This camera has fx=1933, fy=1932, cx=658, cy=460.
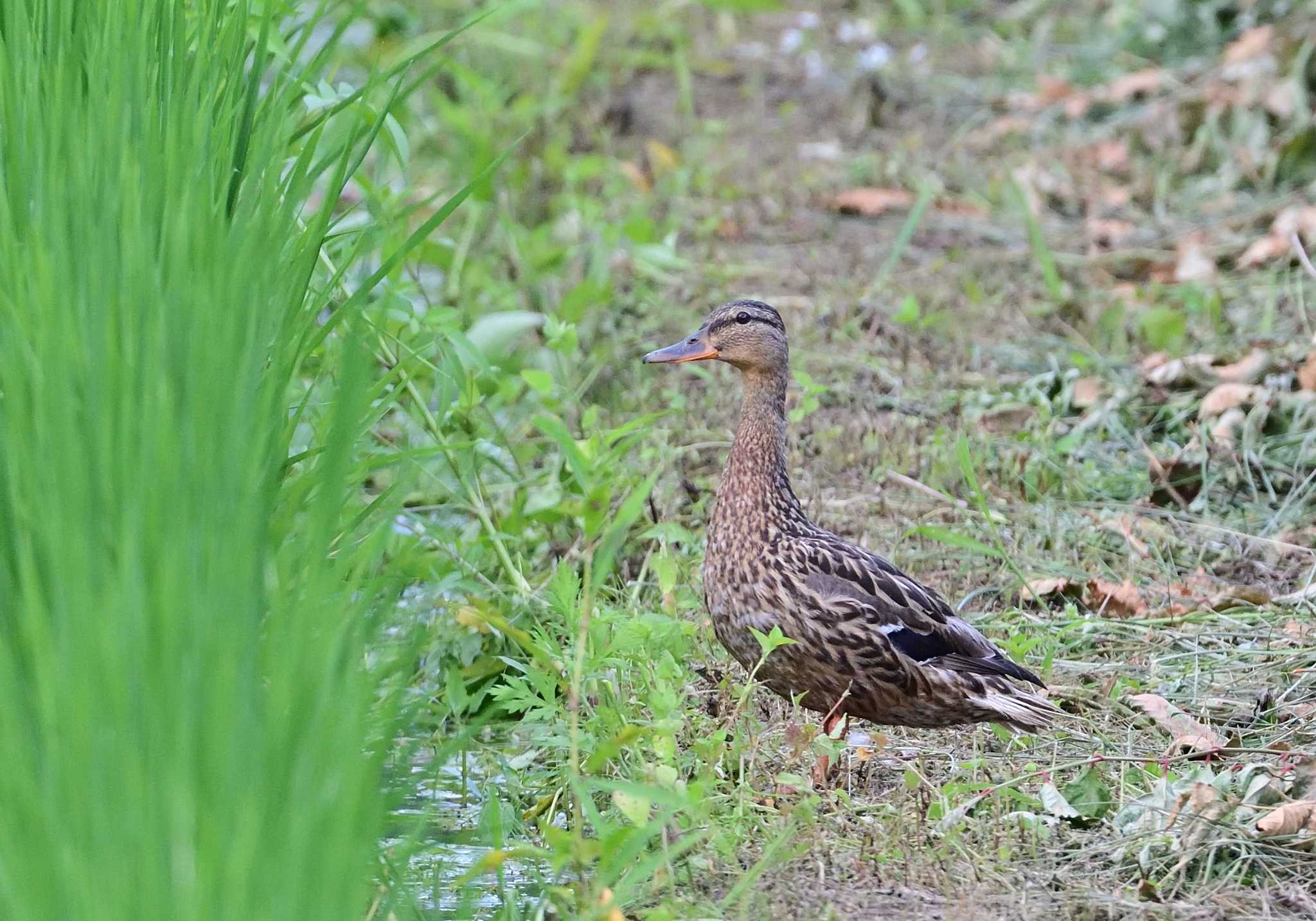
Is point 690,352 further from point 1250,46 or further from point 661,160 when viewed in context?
point 1250,46

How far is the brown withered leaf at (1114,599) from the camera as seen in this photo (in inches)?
169

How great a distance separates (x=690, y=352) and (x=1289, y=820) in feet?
5.54

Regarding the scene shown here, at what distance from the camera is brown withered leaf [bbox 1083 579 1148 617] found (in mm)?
4293

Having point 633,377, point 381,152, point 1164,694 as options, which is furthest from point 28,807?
point 633,377

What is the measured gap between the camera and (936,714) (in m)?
3.68

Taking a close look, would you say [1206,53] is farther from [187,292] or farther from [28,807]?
[28,807]

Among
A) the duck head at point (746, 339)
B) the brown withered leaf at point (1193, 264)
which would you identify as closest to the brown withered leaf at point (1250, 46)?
the brown withered leaf at point (1193, 264)

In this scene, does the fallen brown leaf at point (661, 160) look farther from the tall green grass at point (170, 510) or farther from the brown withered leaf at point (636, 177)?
the tall green grass at point (170, 510)

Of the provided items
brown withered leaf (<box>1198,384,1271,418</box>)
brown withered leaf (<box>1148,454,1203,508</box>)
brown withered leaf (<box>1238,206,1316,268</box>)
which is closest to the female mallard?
brown withered leaf (<box>1148,454,1203,508</box>)

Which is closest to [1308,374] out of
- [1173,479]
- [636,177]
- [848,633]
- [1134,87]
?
[1173,479]

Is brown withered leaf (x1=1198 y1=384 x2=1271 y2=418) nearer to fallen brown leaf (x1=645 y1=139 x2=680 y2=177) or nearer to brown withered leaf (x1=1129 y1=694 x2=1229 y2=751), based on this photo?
brown withered leaf (x1=1129 y1=694 x2=1229 y2=751)

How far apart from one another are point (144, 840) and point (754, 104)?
271 inches

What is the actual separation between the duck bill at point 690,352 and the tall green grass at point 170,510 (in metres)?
0.81

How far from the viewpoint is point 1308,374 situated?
17.0 feet
